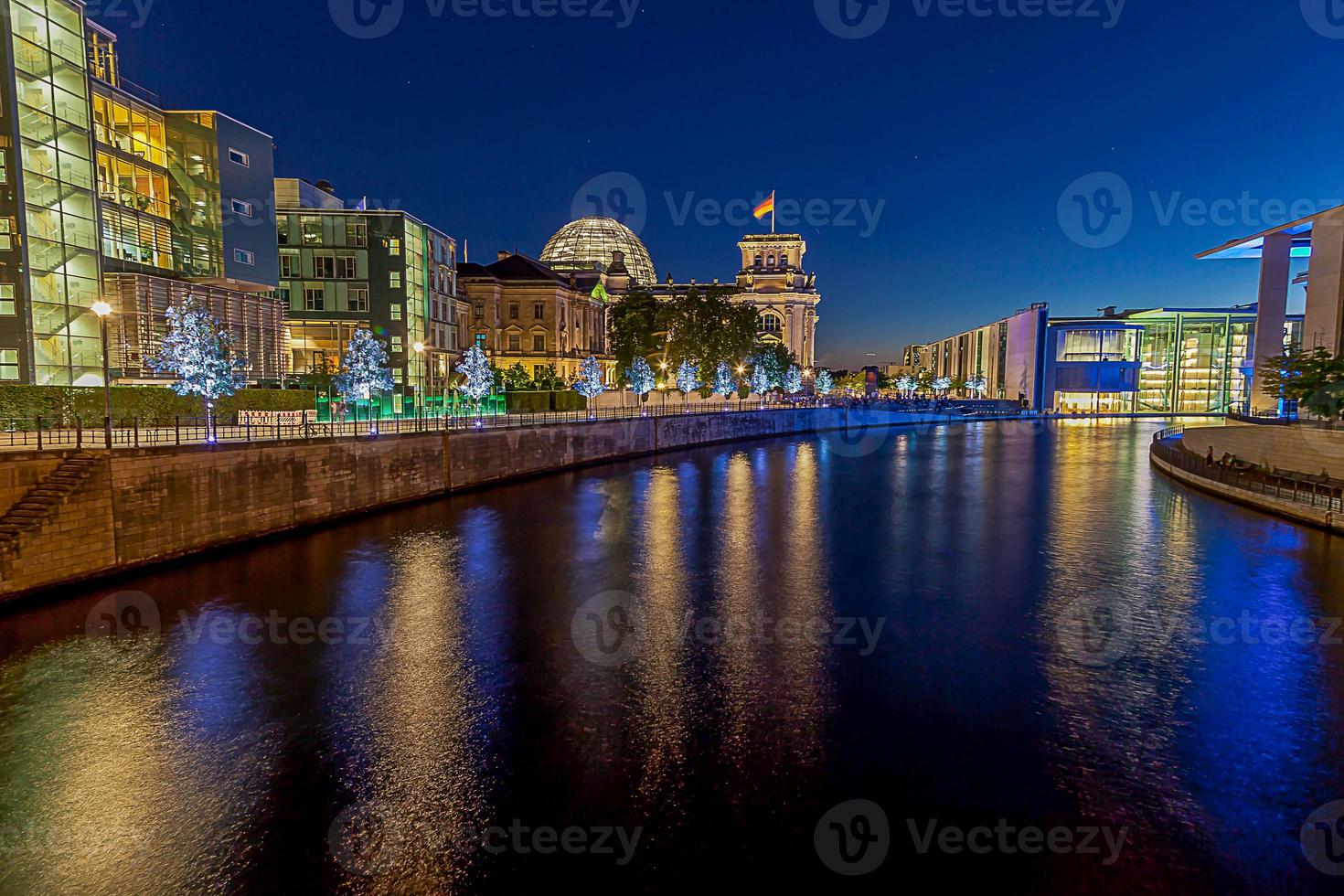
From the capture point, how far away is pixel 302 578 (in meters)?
20.7

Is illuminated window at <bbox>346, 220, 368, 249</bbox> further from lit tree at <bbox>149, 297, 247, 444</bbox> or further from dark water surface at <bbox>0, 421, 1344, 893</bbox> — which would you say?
dark water surface at <bbox>0, 421, 1344, 893</bbox>

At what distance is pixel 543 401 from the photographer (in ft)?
212

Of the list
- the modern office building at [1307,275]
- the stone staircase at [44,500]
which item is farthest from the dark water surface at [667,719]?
the modern office building at [1307,275]

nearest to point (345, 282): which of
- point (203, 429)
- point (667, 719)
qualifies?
point (203, 429)

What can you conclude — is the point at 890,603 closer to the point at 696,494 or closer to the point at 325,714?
the point at 325,714

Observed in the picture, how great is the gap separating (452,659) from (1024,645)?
11944 mm

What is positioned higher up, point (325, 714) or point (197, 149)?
point (197, 149)

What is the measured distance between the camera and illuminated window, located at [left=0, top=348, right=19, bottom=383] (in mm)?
35125

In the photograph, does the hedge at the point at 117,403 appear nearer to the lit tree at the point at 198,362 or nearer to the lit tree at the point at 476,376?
the lit tree at the point at 198,362

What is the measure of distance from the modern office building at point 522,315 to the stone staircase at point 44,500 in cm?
7281

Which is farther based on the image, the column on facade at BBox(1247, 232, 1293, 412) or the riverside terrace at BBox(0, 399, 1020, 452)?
the column on facade at BBox(1247, 232, 1293, 412)

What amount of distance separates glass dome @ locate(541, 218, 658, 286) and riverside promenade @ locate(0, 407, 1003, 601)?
114158mm

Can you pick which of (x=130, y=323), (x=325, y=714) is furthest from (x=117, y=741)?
(x=130, y=323)

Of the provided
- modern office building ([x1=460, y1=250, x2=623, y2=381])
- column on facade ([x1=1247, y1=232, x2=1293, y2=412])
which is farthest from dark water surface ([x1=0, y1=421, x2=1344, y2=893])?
modern office building ([x1=460, y1=250, x2=623, y2=381])
